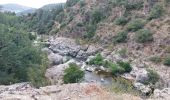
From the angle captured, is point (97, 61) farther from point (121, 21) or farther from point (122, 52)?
point (121, 21)

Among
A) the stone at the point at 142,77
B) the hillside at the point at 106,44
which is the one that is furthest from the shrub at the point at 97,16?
the stone at the point at 142,77

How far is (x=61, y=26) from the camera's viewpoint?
98625mm

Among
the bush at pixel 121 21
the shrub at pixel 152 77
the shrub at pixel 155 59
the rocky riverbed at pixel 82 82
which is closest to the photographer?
the rocky riverbed at pixel 82 82

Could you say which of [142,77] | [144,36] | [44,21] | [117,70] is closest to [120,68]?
[117,70]

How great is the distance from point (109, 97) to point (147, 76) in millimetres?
37227

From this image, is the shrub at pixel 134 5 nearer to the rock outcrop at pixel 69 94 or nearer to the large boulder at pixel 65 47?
the large boulder at pixel 65 47

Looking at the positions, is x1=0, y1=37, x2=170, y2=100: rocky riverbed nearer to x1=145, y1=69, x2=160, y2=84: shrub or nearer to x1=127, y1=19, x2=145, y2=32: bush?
x1=145, y1=69, x2=160, y2=84: shrub

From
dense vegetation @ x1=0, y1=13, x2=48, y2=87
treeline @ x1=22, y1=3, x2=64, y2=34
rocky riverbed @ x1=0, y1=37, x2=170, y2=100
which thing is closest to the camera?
rocky riverbed @ x1=0, y1=37, x2=170, y2=100

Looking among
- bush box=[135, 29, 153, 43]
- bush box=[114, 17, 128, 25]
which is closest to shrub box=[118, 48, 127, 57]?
bush box=[135, 29, 153, 43]

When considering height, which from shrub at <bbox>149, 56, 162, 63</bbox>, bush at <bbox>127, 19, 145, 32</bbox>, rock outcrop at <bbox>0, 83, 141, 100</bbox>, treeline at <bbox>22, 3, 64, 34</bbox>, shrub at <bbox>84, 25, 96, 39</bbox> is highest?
rock outcrop at <bbox>0, 83, 141, 100</bbox>

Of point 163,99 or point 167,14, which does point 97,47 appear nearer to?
point 167,14

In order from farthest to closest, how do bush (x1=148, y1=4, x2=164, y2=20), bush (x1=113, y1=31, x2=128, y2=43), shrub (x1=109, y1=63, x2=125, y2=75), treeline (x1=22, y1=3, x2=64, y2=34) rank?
treeline (x1=22, y1=3, x2=64, y2=34)
bush (x1=113, y1=31, x2=128, y2=43)
bush (x1=148, y1=4, x2=164, y2=20)
shrub (x1=109, y1=63, x2=125, y2=75)

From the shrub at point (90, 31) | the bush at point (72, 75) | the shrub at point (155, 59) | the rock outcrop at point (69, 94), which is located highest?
the rock outcrop at point (69, 94)

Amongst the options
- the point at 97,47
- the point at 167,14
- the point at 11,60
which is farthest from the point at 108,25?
the point at 11,60
